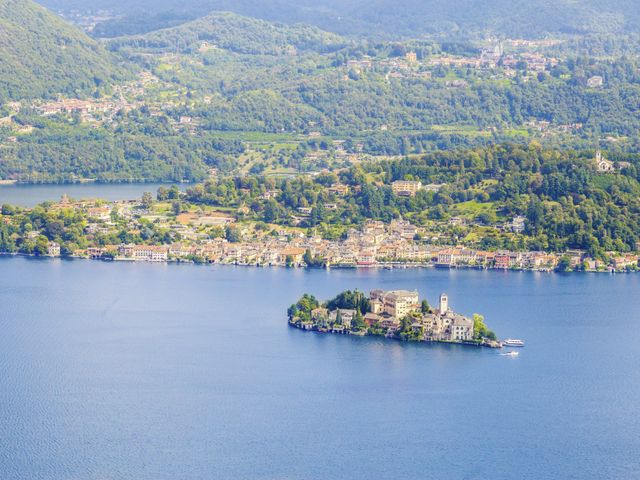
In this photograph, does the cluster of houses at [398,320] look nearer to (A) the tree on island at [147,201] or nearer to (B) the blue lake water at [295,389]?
(B) the blue lake water at [295,389]

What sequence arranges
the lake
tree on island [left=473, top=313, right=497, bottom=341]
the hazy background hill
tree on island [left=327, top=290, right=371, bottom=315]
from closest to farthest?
tree on island [left=473, top=313, right=497, bottom=341] < tree on island [left=327, top=290, right=371, bottom=315] < the lake < the hazy background hill

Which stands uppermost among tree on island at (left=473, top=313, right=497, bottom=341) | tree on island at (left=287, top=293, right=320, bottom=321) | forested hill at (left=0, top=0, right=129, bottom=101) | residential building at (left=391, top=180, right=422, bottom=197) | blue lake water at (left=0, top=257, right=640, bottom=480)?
forested hill at (left=0, top=0, right=129, bottom=101)

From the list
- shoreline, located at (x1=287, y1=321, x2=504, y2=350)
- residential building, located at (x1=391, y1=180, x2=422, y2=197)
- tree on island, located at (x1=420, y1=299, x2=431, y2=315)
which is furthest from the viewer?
residential building, located at (x1=391, y1=180, x2=422, y2=197)

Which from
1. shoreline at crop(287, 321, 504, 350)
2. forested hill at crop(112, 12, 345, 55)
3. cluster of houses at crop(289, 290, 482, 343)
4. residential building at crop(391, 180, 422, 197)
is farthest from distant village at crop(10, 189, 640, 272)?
forested hill at crop(112, 12, 345, 55)

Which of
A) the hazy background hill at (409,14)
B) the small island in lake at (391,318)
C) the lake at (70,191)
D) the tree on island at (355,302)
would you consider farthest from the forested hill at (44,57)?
the tree on island at (355,302)

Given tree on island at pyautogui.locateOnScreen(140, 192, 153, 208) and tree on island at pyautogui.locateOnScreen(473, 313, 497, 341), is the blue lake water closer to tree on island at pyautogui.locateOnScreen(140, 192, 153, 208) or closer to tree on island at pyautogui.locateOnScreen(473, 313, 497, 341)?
tree on island at pyautogui.locateOnScreen(473, 313, 497, 341)

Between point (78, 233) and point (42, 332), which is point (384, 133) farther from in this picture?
point (42, 332)

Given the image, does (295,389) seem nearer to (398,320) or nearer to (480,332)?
(398,320)

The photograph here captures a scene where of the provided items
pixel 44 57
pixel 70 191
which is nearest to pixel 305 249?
pixel 70 191
